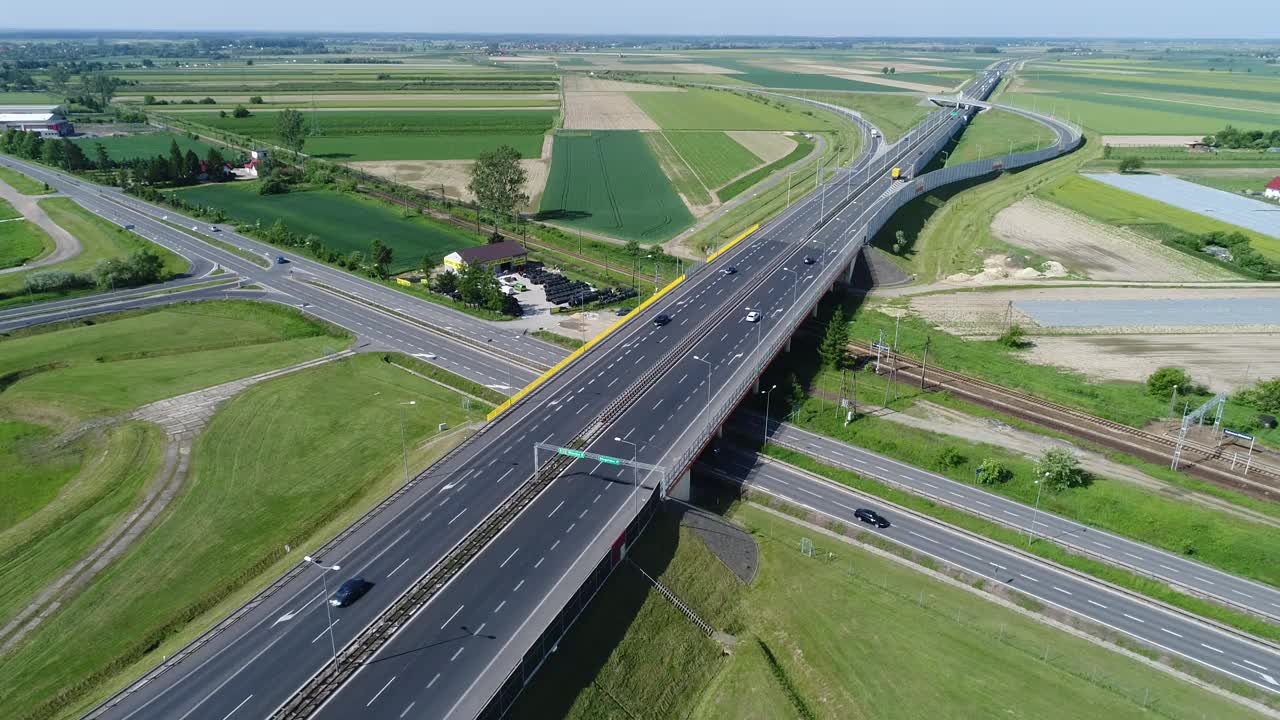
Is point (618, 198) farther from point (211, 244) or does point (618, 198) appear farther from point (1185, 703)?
point (1185, 703)

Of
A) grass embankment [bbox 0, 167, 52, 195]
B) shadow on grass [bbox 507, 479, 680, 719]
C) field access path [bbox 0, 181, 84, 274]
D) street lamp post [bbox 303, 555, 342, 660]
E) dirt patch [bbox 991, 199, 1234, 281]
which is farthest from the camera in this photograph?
grass embankment [bbox 0, 167, 52, 195]

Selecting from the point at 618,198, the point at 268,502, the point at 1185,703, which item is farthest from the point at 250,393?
the point at 618,198

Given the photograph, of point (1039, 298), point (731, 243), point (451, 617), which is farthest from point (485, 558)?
point (1039, 298)

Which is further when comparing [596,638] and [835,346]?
[835,346]

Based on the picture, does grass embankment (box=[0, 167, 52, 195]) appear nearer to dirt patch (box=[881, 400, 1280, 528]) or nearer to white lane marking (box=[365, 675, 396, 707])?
white lane marking (box=[365, 675, 396, 707])

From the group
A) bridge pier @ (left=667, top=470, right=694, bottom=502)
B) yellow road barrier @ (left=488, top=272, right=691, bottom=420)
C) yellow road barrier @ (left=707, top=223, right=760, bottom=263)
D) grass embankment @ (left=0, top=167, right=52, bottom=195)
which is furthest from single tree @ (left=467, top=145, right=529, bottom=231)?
grass embankment @ (left=0, top=167, right=52, bottom=195)

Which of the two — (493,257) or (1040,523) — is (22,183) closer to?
(493,257)
